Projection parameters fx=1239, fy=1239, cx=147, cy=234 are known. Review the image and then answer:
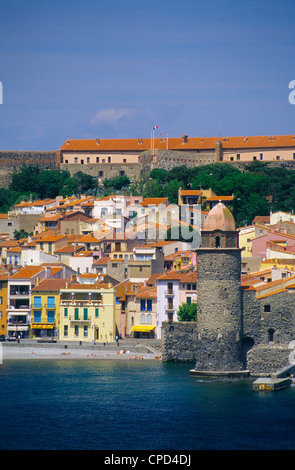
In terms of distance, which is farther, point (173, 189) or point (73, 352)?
point (173, 189)

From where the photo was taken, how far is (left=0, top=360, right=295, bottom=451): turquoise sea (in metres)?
42.5

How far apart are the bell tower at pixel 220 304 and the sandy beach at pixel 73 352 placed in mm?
7600

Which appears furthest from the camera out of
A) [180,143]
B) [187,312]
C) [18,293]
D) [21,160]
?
[21,160]

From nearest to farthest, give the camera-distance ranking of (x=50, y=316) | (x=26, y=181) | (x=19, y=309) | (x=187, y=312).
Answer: (x=187, y=312) → (x=50, y=316) → (x=19, y=309) → (x=26, y=181)

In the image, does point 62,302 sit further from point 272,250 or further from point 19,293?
point 272,250

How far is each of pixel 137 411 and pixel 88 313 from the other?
781 inches

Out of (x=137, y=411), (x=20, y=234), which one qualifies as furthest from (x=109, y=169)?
(x=137, y=411)

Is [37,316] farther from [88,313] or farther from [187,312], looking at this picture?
[187,312]

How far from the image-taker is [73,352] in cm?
6303

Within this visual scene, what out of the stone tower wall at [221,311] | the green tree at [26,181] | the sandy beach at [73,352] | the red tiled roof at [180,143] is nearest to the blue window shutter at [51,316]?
the sandy beach at [73,352]

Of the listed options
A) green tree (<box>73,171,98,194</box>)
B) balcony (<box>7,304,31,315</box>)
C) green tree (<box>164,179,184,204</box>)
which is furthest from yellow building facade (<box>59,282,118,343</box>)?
green tree (<box>73,171,98,194</box>)

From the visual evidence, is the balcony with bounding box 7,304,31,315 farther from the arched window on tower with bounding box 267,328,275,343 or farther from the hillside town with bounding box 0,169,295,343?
the arched window on tower with bounding box 267,328,275,343

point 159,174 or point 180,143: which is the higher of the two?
point 180,143

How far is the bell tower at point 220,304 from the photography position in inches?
2077
